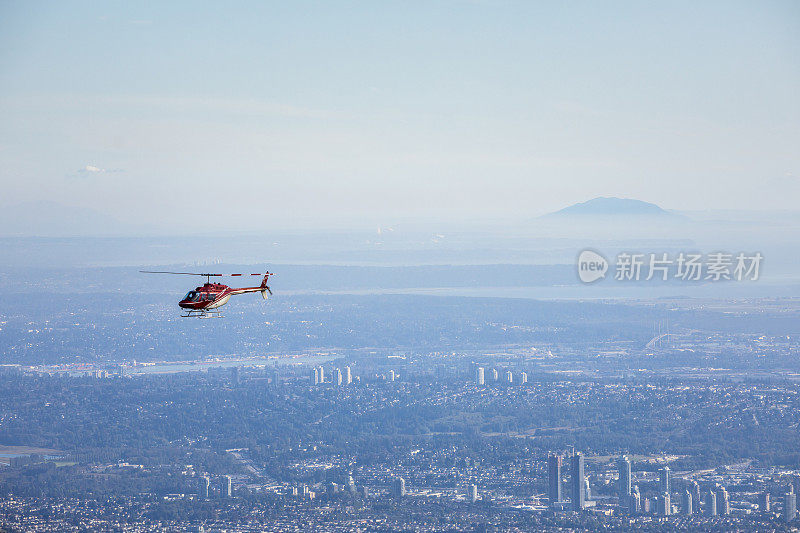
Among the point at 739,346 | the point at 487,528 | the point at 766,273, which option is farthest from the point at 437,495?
the point at 766,273

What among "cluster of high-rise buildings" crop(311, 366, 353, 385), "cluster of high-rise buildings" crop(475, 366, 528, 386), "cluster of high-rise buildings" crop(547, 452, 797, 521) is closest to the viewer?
"cluster of high-rise buildings" crop(547, 452, 797, 521)

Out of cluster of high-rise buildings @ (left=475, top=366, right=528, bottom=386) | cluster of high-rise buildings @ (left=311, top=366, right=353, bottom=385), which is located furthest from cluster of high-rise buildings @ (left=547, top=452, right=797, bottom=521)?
cluster of high-rise buildings @ (left=311, top=366, right=353, bottom=385)

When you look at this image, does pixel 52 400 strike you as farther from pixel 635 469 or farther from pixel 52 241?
pixel 52 241

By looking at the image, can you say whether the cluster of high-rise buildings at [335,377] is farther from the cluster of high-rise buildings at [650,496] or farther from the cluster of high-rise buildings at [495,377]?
the cluster of high-rise buildings at [650,496]

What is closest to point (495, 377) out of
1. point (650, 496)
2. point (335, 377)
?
point (335, 377)

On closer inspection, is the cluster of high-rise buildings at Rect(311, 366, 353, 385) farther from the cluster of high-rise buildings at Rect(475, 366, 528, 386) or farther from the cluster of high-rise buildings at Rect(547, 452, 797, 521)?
the cluster of high-rise buildings at Rect(547, 452, 797, 521)
